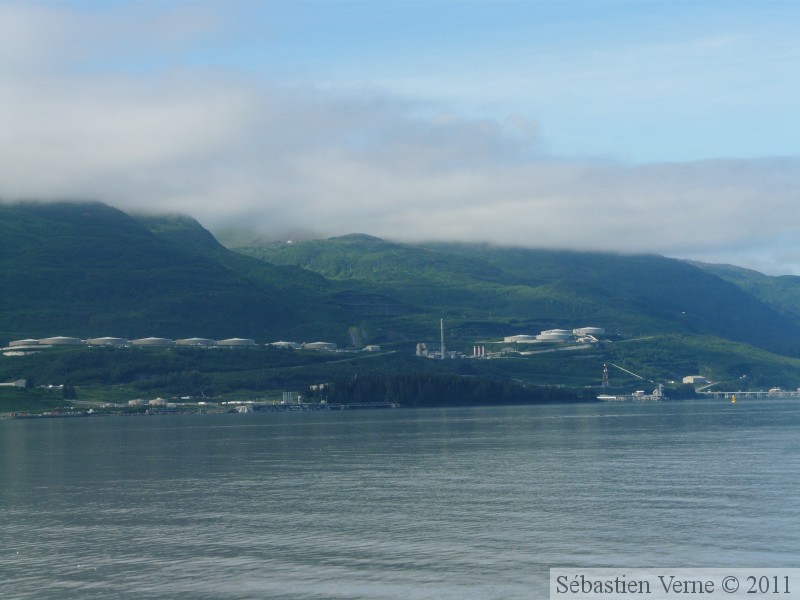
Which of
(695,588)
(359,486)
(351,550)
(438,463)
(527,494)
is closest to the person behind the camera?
(695,588)

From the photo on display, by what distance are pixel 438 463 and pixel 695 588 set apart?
51384 mm

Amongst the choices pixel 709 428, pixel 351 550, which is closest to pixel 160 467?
pixel 351 550

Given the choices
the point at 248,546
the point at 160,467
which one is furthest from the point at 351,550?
the point at 160,467

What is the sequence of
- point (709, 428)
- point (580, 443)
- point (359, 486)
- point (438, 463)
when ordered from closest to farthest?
point (359, 486) < point (438, 463) < point (580, 443) < point (709, 428)

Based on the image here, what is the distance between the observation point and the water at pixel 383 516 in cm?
4659

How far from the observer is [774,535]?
2056 inches

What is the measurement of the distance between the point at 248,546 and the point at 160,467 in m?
44.5

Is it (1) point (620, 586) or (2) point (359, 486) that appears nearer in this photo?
(1) point (620, 586)

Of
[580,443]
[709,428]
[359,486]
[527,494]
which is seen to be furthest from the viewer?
[709,428]

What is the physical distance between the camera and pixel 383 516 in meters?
61.7

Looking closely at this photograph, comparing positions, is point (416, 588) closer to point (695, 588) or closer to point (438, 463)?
point (695, 588)

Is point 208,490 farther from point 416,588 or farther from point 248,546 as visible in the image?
point 416,588

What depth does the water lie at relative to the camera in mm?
46594

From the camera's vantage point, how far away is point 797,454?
94688 millimetres
